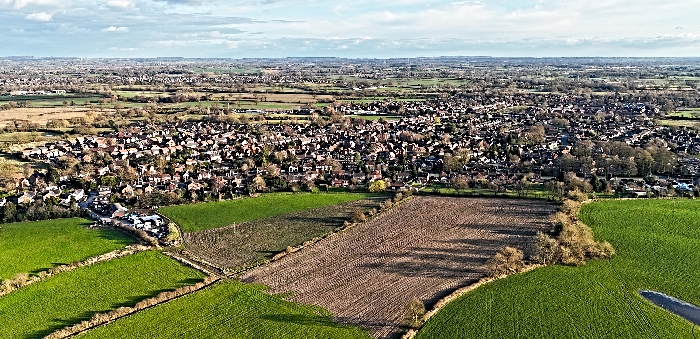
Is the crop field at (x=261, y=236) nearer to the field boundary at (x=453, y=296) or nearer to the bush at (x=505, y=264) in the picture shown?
the field boundary at (x=453, y=296)

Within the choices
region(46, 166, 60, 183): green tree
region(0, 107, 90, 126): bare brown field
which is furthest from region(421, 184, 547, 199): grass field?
region(0, 107, 90, 126): bare brown field

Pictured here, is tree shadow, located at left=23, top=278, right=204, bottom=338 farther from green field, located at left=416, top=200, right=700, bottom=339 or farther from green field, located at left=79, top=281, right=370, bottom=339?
green field, located at left=416, top=200, right=700, bottom=339

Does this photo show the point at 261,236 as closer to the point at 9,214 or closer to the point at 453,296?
the point at 453,296

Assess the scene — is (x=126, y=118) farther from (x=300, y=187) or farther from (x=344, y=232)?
(x=344, y=232)

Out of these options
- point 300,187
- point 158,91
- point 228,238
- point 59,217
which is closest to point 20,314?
point 228,238

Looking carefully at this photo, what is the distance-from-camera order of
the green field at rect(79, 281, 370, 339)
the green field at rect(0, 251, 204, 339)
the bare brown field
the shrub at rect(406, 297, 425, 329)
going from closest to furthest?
1. the green field at rect(79, 281, 370, 339)
2. the shrub at rect(406, 297, 425, 329)
3. the green field at rect(0, 251, 204, 339)
4. the bare brown field

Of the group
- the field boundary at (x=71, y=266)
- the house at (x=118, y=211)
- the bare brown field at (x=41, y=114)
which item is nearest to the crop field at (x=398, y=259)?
the field boundary at (x=71, y=266)
